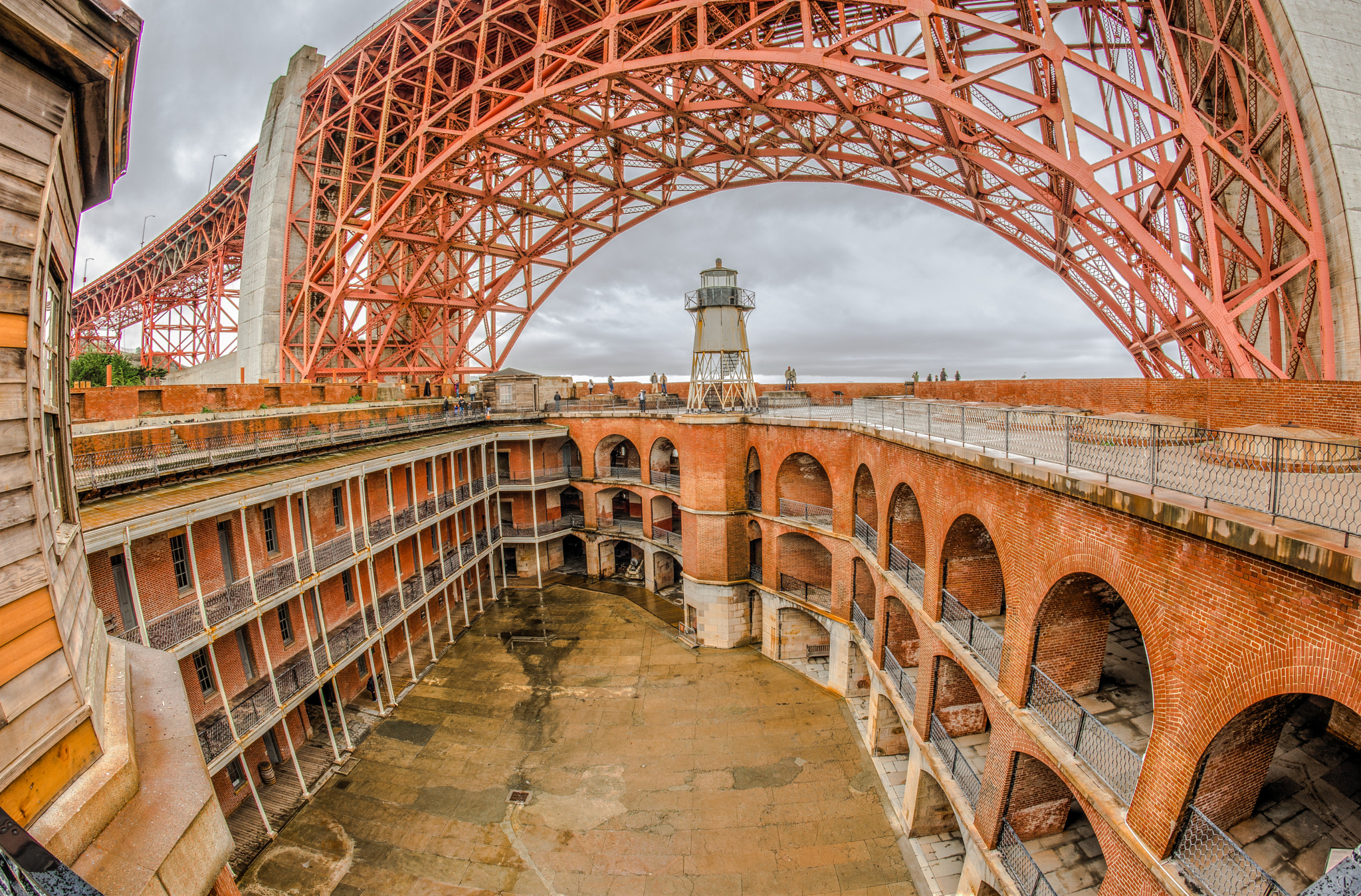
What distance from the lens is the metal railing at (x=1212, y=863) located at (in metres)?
5.35

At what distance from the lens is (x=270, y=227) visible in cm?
2788

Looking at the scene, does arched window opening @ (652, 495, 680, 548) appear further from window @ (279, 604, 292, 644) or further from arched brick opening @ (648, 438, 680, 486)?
window @ (279, 604, 292, 644)

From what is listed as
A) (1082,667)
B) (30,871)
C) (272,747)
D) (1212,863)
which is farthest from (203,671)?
(1212,863)

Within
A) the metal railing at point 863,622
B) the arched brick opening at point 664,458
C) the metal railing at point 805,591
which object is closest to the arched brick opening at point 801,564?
the metal railing at point 805,591

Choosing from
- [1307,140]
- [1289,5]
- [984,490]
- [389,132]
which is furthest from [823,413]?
[389,132]

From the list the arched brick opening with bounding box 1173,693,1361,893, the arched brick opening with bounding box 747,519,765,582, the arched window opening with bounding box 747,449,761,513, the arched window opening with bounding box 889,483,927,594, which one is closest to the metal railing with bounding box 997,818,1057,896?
the arched brick opening with bounding box 1173,693,1361,893

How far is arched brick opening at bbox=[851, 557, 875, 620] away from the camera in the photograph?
1639cm

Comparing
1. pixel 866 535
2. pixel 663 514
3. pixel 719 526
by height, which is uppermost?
pixel 866 535

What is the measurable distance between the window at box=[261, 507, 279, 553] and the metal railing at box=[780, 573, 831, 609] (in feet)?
49.7

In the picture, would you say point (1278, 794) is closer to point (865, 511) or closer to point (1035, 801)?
point (1035, 801)

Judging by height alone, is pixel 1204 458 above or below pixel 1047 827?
above

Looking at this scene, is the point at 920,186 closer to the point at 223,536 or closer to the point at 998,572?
the point at 998,572

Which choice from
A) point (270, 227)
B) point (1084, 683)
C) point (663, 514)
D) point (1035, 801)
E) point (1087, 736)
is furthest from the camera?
point (270, 227)

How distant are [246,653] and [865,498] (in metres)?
17.3
